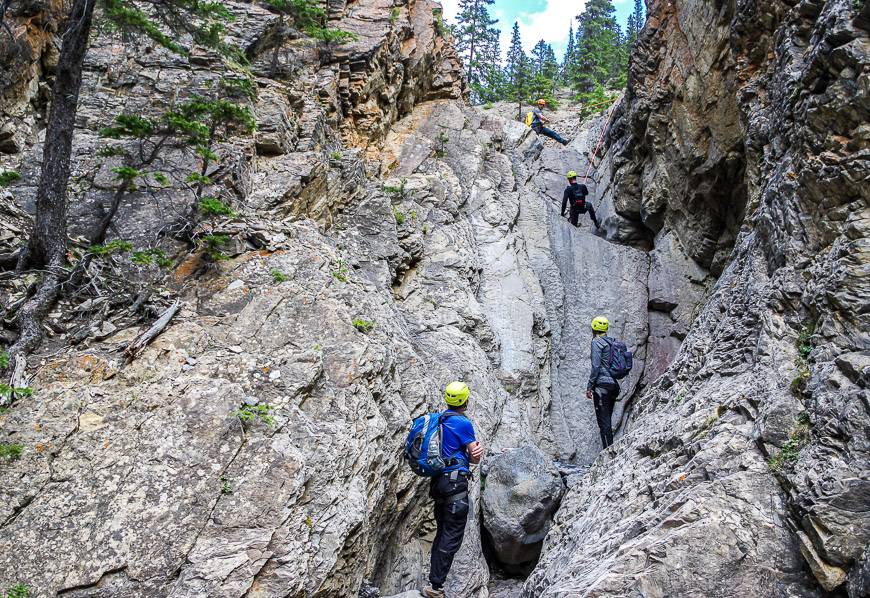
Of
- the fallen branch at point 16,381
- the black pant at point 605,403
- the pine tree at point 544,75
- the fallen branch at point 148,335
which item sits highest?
the pine tree at point 544,75

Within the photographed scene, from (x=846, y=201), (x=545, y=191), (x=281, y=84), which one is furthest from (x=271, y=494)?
(x=545, y=191)

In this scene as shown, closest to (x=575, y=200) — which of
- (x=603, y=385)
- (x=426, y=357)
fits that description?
(x=603, y=385)

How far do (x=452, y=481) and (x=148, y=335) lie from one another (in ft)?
15.4

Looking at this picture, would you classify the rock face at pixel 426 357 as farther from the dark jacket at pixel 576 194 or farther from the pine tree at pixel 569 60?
the pine tree at pixel 569 60

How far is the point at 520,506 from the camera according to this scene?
30.2 ft

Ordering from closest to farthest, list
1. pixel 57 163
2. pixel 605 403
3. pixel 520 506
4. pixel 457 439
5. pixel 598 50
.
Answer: pixel 457 439, pixel 57 163, pixel 520 506, pixel 605 403, pixel 598 50

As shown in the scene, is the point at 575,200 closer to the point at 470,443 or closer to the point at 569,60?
the point at 470,443

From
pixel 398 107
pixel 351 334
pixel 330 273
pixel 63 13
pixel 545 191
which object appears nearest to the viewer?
pixel 351 334

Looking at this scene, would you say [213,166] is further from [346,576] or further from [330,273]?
[346,576]

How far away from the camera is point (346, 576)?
6621 millimetres

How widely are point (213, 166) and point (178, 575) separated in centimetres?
782

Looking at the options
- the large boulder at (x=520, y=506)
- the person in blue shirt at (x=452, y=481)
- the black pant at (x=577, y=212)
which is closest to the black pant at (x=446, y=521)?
the person in blue shirt at (x=452, y=481)

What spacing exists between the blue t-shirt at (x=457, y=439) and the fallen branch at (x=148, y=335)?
4.28 meters

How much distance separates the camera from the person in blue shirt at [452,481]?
22.8 ft
